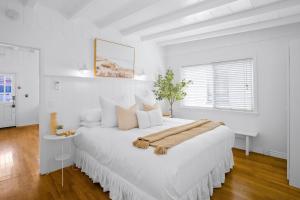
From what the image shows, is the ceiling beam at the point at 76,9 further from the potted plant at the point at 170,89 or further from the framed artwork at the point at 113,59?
the potted plant at the point at 170,89

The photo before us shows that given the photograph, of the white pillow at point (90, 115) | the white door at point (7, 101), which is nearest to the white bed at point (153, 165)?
the white pillow at point (90, 115)

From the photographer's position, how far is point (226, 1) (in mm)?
2322

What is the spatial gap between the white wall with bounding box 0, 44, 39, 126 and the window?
553 centimetres

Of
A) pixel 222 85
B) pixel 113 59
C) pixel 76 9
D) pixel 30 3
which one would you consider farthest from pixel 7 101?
pixel 222 85

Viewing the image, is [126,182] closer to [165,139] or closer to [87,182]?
[165,139]

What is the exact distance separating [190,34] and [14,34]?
329cm

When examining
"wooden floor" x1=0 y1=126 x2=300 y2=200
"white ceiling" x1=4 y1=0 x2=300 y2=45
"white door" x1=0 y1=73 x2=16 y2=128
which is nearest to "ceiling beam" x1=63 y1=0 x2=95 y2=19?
"white ceiling" x1=4 y1=0 x2=300 y2=45

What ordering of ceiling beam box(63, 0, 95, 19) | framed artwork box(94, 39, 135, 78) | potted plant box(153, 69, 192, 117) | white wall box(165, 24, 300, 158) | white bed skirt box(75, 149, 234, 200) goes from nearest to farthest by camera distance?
white bed skirt box(75, 149, 234, 200)
ceiling beam box(63, 0, 95, 19)
white wall box(165, 24, 300, 158)
framed artwork box(94, 39, 135, 78)
potted plant box(153, 69, 192, 117)

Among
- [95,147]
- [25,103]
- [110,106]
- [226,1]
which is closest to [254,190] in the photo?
[95,147]

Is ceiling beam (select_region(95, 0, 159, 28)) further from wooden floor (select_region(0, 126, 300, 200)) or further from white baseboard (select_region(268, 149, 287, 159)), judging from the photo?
white baseboard (select_region(268, 149, 287, 159))

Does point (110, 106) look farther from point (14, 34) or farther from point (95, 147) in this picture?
point (14, 34)

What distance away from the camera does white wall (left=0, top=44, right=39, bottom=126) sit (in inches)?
231

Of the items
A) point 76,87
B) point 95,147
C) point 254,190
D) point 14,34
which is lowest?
point 254,190

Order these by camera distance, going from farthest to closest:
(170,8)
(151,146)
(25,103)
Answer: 1. (25,103)
2. (170,8)
3. (151,146)
